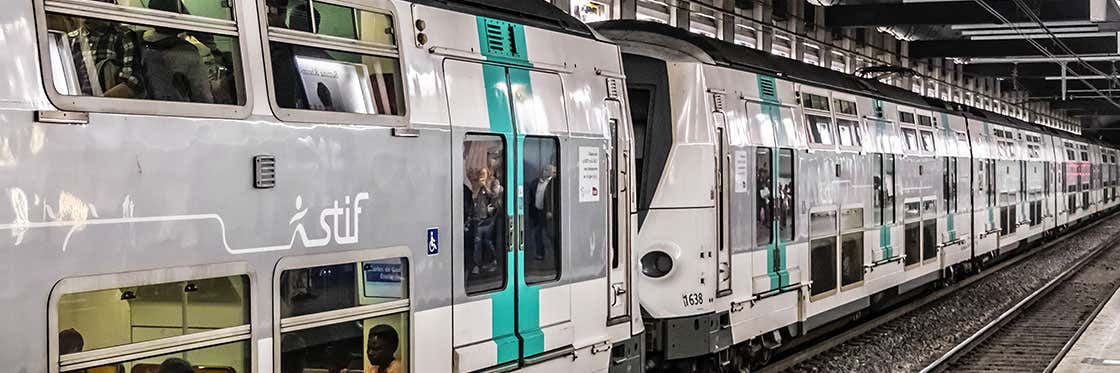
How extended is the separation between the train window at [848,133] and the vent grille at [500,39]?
7220 millimetres

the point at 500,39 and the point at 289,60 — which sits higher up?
the point at 500,39

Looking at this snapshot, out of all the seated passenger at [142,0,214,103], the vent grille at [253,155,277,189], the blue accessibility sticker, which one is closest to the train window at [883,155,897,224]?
the blue accessibility sticker

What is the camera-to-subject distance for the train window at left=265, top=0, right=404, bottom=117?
5082 mm

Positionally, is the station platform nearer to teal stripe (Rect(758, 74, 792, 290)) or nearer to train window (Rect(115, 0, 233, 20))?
teal stripe (Rect(758, 74, 792, 290))

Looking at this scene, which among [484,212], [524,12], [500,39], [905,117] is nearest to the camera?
[484,212]

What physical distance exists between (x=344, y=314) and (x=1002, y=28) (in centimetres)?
2388

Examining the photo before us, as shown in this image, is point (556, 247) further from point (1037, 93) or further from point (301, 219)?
point (1037, 93)

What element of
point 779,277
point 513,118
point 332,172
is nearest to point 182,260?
point 332,172

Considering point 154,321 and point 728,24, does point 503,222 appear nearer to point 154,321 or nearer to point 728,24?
point 154,321

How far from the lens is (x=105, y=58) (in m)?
4.24

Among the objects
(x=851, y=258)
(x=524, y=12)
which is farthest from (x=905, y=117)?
(x=524, y=12)

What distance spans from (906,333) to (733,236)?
6168 millimetres

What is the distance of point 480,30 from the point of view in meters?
6.57

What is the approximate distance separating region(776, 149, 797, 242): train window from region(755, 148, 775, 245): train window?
0.18 m
